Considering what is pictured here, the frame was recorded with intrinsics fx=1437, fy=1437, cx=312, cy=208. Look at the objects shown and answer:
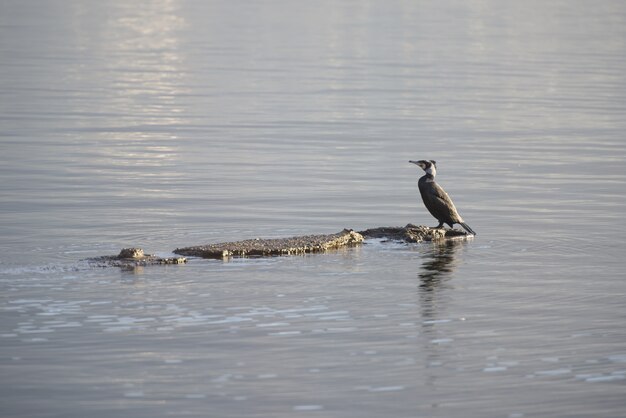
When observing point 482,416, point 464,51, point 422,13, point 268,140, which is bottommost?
point 482,416

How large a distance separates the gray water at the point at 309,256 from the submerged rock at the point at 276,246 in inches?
10.4

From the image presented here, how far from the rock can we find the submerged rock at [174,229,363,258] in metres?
0.40

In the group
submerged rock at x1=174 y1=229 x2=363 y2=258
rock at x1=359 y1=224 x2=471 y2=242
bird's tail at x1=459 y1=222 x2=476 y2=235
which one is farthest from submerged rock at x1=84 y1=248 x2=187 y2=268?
bird's tail at x1=459 y1=222 x2=476 y2=235

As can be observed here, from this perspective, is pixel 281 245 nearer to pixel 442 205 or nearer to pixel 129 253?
pixel 129 253

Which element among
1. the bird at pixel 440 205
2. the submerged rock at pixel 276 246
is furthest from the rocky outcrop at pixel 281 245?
the bird at pixel 440 205

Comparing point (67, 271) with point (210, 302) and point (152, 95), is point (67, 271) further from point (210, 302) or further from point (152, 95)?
point (152, 95)

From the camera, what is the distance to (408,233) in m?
18.8

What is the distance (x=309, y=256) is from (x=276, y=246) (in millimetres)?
436

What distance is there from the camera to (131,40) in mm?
68500

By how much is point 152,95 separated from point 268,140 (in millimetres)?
11030

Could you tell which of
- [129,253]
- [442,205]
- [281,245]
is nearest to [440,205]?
[442,205]

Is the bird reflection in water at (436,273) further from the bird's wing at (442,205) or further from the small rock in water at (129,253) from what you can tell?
the small rock in water at (129,253)

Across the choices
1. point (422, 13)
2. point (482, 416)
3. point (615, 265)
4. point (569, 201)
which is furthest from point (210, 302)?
point (422, 13)

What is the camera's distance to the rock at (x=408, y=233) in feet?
61.4
